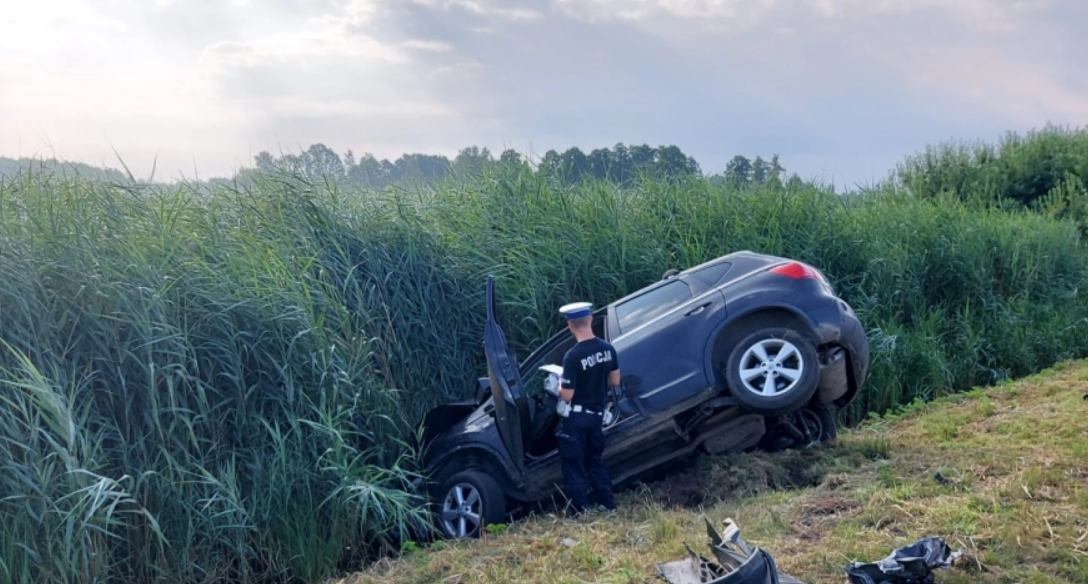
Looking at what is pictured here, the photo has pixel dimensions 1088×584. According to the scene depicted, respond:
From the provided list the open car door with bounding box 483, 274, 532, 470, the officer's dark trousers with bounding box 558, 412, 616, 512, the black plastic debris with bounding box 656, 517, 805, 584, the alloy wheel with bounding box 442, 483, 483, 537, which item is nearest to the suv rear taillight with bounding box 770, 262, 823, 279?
the officer's dark trousers with bounding box 558, 412, 616, 512

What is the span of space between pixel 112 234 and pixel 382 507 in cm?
279

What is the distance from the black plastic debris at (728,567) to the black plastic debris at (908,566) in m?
0.31

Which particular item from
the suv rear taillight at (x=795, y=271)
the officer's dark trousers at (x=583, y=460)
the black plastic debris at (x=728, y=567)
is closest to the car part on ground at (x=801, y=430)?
the suv rear taillight at (x=795, y=271)

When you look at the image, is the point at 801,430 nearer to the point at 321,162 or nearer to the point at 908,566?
the point at 908,566

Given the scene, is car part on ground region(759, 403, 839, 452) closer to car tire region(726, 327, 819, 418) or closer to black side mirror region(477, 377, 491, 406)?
car tire region(726, 327, 819, 418)

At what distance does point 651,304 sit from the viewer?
708cm

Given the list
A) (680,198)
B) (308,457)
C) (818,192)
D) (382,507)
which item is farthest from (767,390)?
(818,192)

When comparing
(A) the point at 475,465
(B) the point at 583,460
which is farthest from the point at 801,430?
(A) the point at 475,465

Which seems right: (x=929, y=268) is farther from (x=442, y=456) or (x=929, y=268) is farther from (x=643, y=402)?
(x=442, y=456)

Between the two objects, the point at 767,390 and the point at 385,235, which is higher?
the point at 385,235

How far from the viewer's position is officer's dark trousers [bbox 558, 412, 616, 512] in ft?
20.7

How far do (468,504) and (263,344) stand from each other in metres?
1.89

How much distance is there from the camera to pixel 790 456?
669cm

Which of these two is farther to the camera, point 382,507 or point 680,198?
point 680,198
